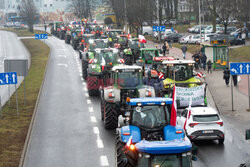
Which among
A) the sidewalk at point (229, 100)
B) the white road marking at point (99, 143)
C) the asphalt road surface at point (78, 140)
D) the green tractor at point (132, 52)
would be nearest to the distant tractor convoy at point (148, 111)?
the asphalt road surface at point (78, 140)

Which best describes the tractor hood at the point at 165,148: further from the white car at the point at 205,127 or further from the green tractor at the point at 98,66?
the green tractor at the point at 98,66

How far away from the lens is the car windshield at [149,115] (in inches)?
563

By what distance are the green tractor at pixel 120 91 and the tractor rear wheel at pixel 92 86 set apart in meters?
7.76

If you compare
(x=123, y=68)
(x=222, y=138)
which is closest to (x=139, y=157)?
(x=222, y=138)

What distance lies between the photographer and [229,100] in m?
29.6

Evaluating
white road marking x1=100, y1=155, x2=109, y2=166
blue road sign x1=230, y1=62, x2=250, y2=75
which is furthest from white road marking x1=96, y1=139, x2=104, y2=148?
blue road sign x1=230, y1=62, x2=250, y2=75

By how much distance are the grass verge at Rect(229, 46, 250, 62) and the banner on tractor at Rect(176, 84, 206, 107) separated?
929 inches

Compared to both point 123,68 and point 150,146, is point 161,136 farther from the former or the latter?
point 123,68

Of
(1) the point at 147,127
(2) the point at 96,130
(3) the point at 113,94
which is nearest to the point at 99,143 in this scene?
(2) the point at 96,130

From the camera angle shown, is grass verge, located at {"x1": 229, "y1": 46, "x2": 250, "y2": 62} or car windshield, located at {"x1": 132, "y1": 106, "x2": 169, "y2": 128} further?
grass verge, located at {"x1": 229, "y1": 46, "x2": 250, "y2": 62}

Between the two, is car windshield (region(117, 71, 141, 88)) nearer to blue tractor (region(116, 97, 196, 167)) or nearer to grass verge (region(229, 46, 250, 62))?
blue tractor (region(116, 97, 196, 167))

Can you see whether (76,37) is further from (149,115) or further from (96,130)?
(149,115)

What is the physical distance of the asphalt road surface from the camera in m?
18.1

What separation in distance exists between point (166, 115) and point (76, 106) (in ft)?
49.5
